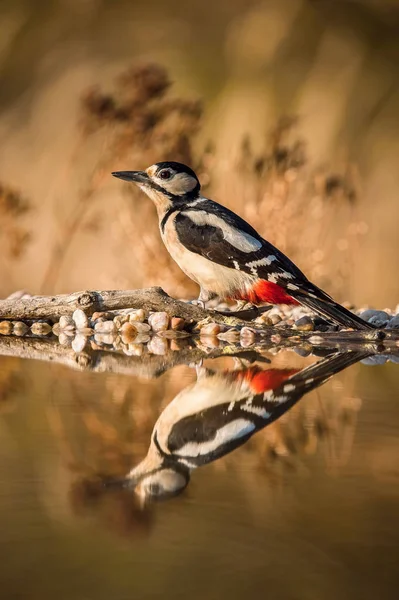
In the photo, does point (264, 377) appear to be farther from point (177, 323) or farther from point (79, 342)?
point (177, 323)

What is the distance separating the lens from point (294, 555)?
1.00 metres

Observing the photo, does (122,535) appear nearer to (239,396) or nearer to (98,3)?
(239,396)

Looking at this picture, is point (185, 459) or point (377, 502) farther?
point (185, 459)

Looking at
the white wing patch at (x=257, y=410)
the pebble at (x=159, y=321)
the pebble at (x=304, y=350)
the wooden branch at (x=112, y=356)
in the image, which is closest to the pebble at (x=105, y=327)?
the pebble at (x=159, y=321)

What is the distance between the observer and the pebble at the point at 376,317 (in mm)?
4003

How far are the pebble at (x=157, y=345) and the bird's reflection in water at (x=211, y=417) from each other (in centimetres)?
54

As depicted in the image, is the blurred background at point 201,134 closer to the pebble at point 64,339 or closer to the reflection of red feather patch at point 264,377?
the pebble at point 64,339

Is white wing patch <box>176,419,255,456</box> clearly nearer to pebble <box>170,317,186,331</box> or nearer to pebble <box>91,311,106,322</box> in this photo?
pebble <box>170,317,186,331</box>

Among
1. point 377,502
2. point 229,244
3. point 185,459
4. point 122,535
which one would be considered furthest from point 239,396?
point 229,244

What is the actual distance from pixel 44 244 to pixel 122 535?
4851mm

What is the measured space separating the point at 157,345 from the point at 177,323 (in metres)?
0.36

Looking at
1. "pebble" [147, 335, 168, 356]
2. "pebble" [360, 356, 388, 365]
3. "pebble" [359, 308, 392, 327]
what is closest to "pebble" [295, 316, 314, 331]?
"pebble" [359, 308, 392, 327]

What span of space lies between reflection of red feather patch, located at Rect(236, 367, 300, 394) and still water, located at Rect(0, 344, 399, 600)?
0.07 ft

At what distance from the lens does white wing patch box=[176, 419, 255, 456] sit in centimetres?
150
